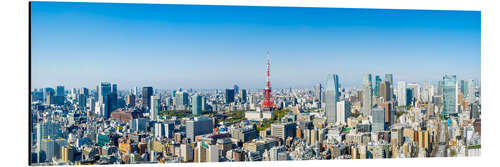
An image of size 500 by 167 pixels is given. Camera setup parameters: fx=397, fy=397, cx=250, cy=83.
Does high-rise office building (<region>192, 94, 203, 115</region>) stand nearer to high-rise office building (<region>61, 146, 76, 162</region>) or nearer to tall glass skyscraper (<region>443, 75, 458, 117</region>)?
high-rise office building (<region>61, 146, 76, 162</region>)

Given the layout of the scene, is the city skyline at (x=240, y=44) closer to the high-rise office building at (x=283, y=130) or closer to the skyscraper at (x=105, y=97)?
the skyscraper at (x=105, y=97)

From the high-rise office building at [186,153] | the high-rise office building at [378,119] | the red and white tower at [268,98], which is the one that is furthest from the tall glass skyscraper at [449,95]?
the high-rise office building at [186,153]

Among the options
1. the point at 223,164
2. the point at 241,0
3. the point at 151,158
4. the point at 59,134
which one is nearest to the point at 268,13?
the point at 241,0

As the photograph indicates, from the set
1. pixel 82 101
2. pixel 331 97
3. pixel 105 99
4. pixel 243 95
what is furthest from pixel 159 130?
pixel 331 97

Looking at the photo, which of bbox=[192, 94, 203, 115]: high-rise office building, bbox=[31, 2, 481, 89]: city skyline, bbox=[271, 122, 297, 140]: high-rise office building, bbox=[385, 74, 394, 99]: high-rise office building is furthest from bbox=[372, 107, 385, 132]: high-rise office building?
bbox=[192, 94, 203, 115]: high-rise office building
